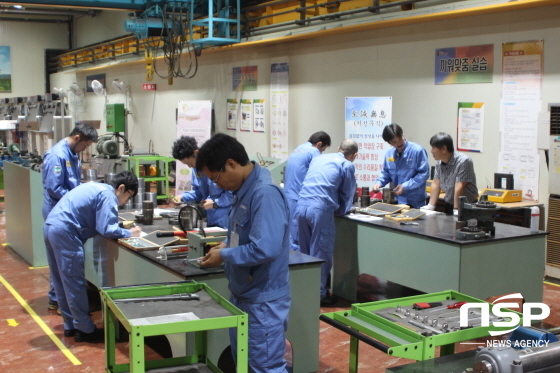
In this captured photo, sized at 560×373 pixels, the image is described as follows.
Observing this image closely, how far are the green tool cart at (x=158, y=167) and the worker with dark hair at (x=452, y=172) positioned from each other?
5030 mm

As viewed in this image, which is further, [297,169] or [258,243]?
[297,169]

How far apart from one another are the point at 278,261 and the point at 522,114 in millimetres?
3804

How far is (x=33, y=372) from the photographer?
3611mm

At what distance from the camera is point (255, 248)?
2.39m

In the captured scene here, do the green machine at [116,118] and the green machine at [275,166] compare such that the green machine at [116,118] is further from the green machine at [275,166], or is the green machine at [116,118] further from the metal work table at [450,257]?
the metal work table at [450,257]

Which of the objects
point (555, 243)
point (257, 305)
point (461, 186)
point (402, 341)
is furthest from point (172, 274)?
point (555, 243)

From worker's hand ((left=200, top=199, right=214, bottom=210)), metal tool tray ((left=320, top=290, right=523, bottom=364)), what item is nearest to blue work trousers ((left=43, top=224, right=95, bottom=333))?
worker's hand ((left=200, top=199, right=214, bottom=210))

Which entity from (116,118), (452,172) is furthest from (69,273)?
(116,118)

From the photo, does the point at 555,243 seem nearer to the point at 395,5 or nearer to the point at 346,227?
the point at 346,227

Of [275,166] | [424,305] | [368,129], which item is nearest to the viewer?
[424,305]

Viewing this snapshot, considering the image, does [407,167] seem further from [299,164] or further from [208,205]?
[208,205]

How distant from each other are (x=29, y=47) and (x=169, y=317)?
15.3 metres

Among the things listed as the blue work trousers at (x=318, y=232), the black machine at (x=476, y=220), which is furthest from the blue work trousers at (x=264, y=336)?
the blue work trousers at (x=318, y=232)

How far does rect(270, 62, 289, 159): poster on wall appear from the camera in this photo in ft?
27.3
